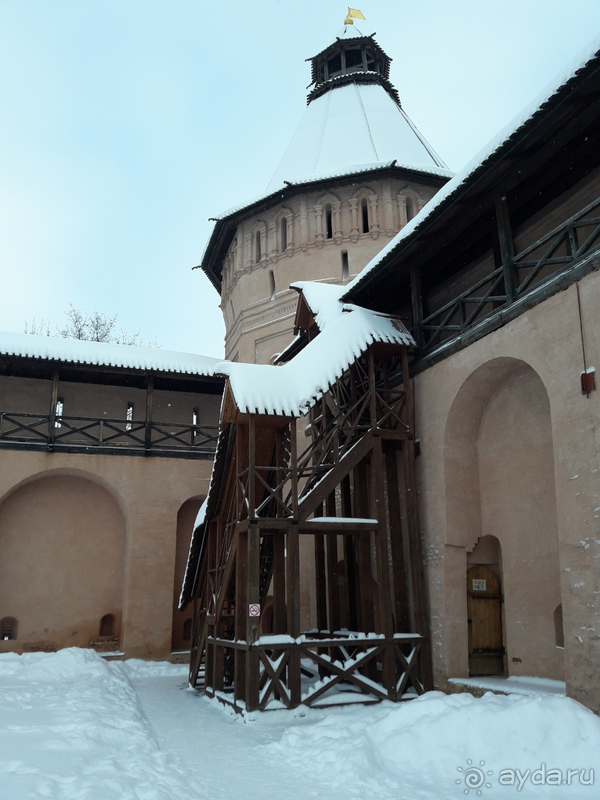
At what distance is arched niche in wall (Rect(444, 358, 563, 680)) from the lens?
9453mm

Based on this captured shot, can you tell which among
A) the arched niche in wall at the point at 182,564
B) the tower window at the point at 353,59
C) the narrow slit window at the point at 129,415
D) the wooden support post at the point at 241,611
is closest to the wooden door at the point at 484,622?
the wooden support post at the point at 241,611

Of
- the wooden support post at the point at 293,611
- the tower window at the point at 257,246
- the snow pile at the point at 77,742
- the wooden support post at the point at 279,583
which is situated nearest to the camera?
the snow pile at the point at 77,742

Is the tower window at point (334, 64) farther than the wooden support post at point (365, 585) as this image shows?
Yes

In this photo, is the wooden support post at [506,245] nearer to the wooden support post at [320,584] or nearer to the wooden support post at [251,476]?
the wooden support post at [251,476]

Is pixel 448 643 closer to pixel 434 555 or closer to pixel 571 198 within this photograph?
pixel 434 555

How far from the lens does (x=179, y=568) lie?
18281mm

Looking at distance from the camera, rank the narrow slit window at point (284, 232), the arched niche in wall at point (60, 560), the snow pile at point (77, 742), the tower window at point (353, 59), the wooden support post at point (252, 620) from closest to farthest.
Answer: the snow pile at point (77, 742)
the wooden support post at point (252, 620)
the arched niche in wall at point (60, 560)
the narrow slit window at point (284, 232)
the tower window at point (353, 59)

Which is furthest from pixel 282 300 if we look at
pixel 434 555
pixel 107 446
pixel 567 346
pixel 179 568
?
pixel 567 346

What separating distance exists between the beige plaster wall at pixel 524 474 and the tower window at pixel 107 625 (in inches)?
400

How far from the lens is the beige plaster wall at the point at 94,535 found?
16.8 m

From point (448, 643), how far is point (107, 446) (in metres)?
10.6

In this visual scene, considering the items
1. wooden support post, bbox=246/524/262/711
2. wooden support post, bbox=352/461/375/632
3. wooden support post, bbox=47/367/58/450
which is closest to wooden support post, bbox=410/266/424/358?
wooden support post, bbox=352/461/375/632

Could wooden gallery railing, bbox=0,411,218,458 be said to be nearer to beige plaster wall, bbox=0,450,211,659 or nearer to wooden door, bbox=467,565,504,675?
beige plaster wall, bbox=0,450,211,659

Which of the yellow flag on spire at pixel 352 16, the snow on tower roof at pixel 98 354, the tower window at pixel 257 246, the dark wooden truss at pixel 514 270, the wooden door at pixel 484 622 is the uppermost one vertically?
the yellow flag on spire at pixel 352 16
